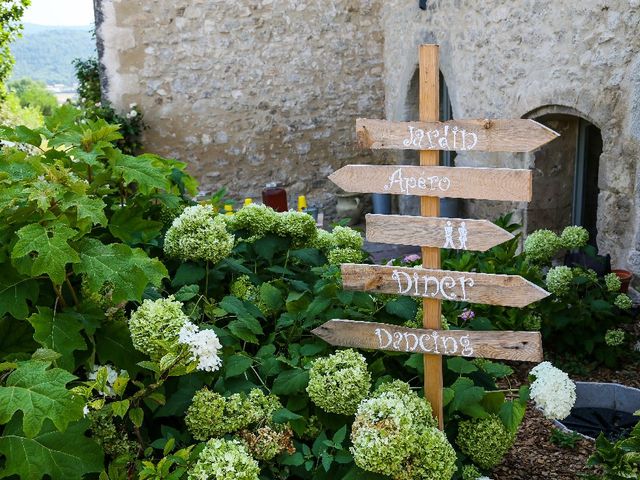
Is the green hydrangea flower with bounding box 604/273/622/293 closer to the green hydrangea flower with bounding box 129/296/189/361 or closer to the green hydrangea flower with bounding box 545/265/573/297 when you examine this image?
the green hydrangea flower with bounding box 545/265/573/297

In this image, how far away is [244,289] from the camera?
8.63 feet

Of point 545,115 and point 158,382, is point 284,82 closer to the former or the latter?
point 545,115

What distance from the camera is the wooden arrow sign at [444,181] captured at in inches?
90.6

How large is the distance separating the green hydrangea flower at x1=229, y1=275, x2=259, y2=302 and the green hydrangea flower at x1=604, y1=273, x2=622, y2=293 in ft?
7.80

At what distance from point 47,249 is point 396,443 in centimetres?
109

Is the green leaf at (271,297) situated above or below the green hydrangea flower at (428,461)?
above

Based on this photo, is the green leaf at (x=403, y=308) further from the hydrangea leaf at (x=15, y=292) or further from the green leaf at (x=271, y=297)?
the hydrangea leaf at (x=15, y=292)

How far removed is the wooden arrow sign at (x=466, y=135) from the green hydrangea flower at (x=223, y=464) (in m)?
1.05

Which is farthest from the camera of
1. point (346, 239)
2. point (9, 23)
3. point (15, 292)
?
point (9, 23)

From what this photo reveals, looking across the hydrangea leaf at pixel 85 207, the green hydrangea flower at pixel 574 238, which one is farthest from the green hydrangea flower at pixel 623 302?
the hydrangea leaf at pixel 85 207

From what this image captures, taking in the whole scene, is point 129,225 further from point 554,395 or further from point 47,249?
point 554,395

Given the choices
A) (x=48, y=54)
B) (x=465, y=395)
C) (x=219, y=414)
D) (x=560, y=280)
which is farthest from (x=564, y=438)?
(x=48, y=54)

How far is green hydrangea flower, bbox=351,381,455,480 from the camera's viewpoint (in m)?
2.05

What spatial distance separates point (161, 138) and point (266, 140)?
4.15ft
